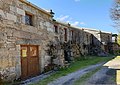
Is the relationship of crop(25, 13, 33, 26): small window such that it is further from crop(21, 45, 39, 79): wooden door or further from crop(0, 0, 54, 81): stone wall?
crop(21, 45, 39, 79): wooden door

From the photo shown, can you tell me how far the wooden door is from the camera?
36.2 ft

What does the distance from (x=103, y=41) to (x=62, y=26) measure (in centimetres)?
1482

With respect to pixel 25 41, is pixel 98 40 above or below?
above

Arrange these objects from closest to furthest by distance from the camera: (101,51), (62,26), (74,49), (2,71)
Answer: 1. (2,71)
2. (62,26)
3. (74,49)
4. (101,51)

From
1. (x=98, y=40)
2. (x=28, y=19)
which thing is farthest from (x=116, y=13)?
(x=98, y=40)

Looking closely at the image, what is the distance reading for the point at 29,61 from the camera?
11805mm

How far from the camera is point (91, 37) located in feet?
113

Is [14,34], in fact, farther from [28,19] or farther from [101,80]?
[101,80]

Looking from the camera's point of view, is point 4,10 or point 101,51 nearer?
point 4,10

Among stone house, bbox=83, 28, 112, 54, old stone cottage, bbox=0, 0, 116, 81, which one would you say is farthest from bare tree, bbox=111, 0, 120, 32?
stone house, bbox=83, 28, 112, 54

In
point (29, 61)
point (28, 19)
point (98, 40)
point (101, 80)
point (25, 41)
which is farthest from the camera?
point (98, 40)

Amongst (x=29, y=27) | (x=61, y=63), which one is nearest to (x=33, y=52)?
(x=29, y=27)

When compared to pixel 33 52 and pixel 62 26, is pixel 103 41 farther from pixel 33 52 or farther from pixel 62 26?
pixel 33 52

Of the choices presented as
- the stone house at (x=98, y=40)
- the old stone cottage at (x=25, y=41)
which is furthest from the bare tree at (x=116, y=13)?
the stone house at (x=98, y=40)
